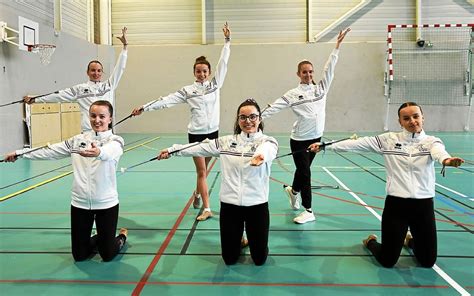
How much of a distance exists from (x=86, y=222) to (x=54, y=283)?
0.58 metres

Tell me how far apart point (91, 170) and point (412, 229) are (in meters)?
2.78

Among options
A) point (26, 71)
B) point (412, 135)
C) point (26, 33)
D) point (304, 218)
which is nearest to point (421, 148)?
point (412, 135)

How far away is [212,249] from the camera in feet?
12.8

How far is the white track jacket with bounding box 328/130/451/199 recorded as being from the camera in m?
3.41

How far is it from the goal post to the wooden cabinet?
11.0 metres

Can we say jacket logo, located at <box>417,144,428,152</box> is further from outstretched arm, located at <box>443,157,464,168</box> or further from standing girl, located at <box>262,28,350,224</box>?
standing girl, located at <box>262,28,350,224</box>

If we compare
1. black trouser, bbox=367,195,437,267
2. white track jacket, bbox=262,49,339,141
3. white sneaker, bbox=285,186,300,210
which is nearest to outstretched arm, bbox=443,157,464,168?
black trouser, bbox=367,195,437,267

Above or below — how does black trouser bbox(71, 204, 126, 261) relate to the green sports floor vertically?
above

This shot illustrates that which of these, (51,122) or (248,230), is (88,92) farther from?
(51,122)

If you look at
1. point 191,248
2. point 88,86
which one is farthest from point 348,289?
point 88,86

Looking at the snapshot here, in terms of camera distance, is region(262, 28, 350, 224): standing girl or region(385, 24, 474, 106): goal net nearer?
region(262, 28, 350, 224): standing girl

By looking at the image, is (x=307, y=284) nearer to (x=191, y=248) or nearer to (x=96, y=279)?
(x=191, y=248)

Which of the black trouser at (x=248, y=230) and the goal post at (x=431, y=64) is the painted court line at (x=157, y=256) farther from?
the goal post at (x=431, y=64)

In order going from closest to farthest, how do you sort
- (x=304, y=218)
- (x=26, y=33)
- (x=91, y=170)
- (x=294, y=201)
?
(x=91, y=170)
(x=304, y=218)
(x=294, y=201)
(x=26, y=33)
